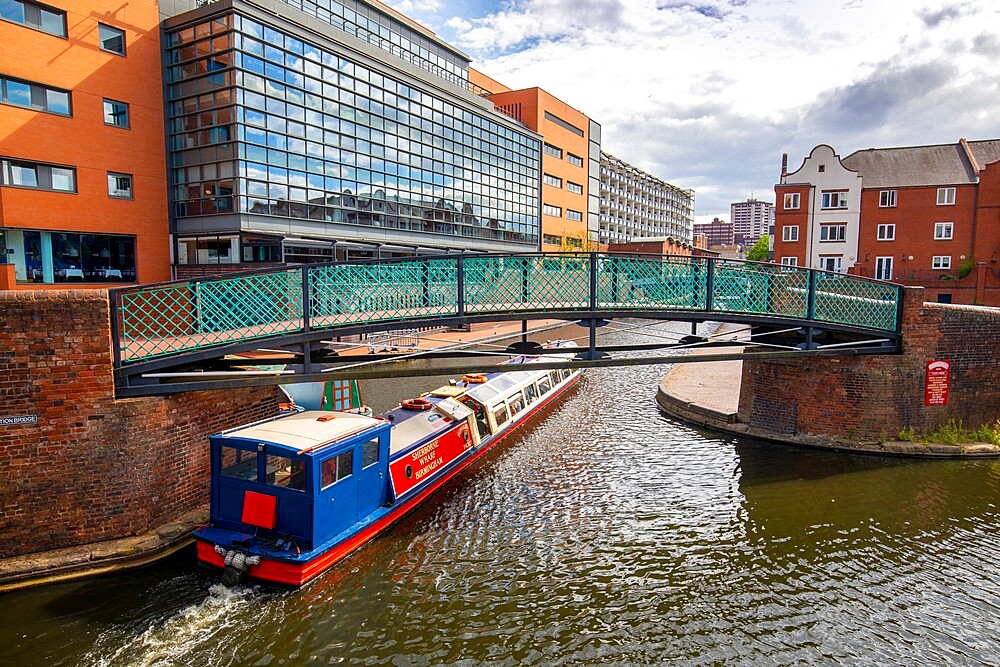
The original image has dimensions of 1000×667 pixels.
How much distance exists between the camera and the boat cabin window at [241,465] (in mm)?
8109

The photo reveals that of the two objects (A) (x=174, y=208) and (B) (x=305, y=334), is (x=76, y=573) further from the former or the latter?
(A) (x=174, y=208)

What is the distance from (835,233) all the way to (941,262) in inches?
242

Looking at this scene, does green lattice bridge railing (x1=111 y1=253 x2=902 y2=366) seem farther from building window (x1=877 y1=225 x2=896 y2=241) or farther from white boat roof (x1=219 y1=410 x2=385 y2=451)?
building window (x1=877 y1=225 x2=896 y2=241)

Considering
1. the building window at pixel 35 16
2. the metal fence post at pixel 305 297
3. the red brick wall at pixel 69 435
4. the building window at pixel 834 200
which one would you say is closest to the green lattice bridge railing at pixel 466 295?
the metal fence post at pixel 305 297

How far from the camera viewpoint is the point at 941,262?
34969 mm

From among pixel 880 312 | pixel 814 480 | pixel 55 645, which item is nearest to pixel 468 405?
pixel 814 480

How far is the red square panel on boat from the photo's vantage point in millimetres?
Result: 8031

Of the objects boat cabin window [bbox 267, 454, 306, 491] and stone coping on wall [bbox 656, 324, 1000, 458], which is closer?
boat cabin window [bbox 267, 454, 306, 491]

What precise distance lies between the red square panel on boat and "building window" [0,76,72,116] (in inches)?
739

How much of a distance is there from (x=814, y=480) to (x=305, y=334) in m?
10.6

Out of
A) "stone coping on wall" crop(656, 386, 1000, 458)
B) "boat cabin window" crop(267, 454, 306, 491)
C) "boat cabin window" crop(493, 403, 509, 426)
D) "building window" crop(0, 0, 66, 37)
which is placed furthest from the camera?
"building window" crop(0, 0, 66, 37)

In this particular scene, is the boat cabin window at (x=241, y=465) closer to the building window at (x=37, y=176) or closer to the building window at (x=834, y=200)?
the building window at (x=37, y=176)

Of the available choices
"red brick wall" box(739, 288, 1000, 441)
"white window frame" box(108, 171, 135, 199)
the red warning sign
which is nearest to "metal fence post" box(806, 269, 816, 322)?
"red brick wall" box(739, 288, 1000, 441)

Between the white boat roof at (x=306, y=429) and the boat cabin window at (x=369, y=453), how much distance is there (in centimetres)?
27
